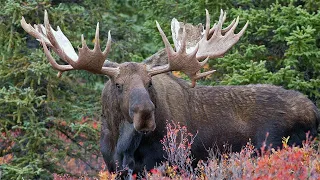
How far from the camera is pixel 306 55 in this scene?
10531mm

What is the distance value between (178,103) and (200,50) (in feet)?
2.40

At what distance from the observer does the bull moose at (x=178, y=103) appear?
8.93 m

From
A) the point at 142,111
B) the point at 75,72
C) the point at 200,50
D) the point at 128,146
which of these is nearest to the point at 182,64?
the point at 200,50

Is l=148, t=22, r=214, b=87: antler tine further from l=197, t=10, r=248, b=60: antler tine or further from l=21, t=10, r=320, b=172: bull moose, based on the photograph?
l=197, t=10, r=248, b=60: antler tine

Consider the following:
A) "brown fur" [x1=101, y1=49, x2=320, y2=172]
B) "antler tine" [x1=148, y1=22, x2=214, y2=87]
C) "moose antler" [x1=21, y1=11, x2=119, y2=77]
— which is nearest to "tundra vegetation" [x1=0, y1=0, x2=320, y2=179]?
"brown fur" [x1=101, y1=49, x2=320, y2=172]

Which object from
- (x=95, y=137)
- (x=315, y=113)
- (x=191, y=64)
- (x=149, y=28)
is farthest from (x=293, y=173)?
(x=149, y=28)

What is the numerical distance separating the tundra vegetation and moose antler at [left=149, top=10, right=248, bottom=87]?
3.17 ft

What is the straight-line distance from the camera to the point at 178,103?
9633mm

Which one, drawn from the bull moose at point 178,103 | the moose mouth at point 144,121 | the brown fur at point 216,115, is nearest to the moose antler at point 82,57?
the bull moose at point 178,103

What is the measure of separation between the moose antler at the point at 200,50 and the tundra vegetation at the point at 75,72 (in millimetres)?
968

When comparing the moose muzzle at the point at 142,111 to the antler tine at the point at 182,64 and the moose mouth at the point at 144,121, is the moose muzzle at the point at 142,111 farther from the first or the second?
the antler tine at the point at 182,64

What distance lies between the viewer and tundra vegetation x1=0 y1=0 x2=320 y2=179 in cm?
1064

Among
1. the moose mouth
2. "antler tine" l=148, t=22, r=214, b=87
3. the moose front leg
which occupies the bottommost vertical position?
the moose front leg

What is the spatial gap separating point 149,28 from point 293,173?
19.1 ft
